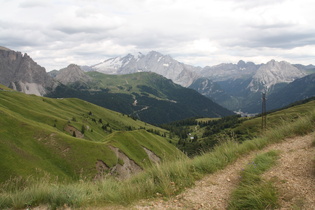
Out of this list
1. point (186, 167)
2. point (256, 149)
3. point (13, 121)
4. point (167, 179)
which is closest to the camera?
point (167, 179)

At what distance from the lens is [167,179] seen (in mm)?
11625

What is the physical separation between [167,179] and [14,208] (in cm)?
730

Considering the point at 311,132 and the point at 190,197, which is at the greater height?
the point at 311,132

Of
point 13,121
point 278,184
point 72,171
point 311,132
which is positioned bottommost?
point 72,171

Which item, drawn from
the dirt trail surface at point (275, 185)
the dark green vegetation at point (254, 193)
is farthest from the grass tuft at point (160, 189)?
the dirt trail surface at point (275, 185)

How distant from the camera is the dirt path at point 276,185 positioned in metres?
8.42

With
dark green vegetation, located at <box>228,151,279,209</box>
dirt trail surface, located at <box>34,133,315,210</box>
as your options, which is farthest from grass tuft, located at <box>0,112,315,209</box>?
dirt trail surface, located at <box>34,133,315,210</box>

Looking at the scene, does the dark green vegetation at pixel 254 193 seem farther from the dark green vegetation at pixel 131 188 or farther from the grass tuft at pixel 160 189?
the dark green vegetation at pixel 131 188

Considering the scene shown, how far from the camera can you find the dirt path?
8.42m

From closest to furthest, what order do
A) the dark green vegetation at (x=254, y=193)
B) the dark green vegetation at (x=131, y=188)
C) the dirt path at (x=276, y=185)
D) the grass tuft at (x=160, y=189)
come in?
the dark green vegetation at (x=254, y=193) < the dirt path at (x=276, y=185) < the grass tuft at (x=160, y=189) < the dark green vegetation at (x=131, y=188)

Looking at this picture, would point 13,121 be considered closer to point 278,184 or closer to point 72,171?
point 72,171

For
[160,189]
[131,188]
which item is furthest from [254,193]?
[131,188]

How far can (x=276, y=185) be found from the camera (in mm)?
9336

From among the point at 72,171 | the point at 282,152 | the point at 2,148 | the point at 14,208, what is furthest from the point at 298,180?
the point at 2,148
